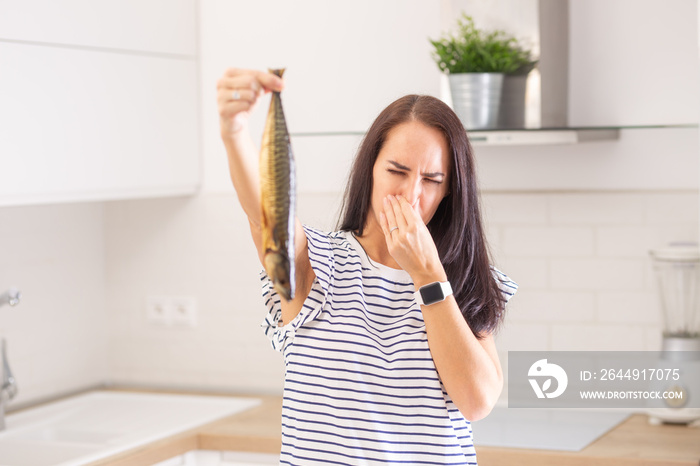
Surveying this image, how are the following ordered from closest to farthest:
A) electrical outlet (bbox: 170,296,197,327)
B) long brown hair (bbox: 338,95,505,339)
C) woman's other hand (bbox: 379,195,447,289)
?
woman's other hand (bbox: 379,195,447,289)
long brown hair (bbox: 338,95,505,339)
electrical outlet (bbox: 170,296,197,327)

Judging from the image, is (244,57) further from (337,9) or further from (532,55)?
(532,55)

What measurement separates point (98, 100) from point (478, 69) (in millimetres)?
982

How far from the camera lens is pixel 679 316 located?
2191mm

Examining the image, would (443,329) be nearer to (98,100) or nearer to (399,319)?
(399,319)

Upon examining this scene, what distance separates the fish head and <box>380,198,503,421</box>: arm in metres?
0.41

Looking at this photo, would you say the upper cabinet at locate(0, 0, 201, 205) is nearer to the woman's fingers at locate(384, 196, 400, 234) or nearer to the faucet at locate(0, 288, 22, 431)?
the faucet at locate(0, 288, 22, 431)

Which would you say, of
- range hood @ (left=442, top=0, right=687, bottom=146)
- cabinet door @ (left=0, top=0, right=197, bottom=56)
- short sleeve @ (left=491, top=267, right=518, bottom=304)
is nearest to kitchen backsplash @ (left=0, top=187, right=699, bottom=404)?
range hood @ (left=442, top=0, right=687, bottom=146)

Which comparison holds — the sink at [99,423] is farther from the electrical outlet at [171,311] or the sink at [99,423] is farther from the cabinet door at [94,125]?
the cabinet door at [94,125]

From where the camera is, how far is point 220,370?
267 centimetres

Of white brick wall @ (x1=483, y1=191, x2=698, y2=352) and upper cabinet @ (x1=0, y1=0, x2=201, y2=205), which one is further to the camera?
white brick wall @ (x1=483, y1=191, x2=698, y2=352)

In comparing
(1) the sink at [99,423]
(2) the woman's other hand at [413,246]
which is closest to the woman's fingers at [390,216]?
(2) the woman's other hand at [413,246]

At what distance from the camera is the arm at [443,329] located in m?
1.19

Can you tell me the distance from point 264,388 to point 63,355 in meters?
0.61

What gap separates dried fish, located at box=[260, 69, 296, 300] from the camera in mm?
780
